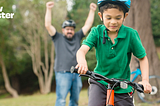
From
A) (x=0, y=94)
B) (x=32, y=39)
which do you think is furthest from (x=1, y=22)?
(x=0, y=94)

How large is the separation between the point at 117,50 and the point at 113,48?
59 millimetres

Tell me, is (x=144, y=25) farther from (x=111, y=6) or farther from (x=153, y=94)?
(x=111, y=6)

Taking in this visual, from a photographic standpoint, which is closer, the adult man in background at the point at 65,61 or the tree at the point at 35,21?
the adult man in background at the point at 65,61

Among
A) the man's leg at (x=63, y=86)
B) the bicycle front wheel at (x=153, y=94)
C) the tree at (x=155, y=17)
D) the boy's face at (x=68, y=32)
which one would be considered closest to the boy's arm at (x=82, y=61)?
the man's leg at (x=63, y=86)

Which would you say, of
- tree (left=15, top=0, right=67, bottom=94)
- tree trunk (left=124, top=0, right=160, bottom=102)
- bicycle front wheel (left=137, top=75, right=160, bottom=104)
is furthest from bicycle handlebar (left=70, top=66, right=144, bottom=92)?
tree (left=15, top=0, right=67, bottom=94)

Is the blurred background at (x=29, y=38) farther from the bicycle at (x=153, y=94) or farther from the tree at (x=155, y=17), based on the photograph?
the bicycle at (x=153, y=94)

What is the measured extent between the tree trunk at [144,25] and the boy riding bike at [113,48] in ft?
13.9

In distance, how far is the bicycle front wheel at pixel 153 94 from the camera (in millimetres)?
6461

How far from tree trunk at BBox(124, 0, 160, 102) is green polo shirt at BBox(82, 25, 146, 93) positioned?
13.9 ft

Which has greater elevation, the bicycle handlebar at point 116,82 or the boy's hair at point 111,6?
the boy's hair at point 111,6

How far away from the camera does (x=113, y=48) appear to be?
2.29m

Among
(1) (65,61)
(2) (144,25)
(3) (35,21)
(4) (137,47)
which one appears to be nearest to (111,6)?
(4) (137,47)

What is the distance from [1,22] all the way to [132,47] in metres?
15.0

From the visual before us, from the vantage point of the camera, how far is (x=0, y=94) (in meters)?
24.0
